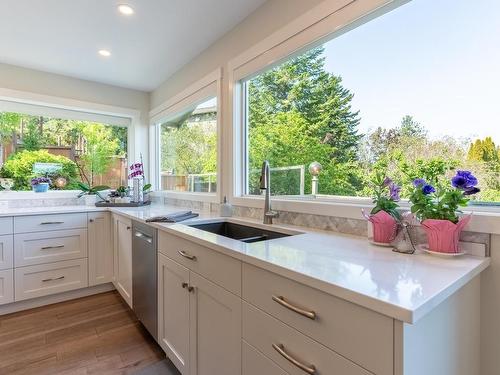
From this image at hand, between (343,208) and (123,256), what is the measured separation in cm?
199

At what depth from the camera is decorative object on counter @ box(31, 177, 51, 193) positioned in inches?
118

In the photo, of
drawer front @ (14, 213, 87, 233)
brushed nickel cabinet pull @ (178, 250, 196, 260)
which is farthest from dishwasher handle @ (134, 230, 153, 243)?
drawer front @ (14, 213, 87, 233)

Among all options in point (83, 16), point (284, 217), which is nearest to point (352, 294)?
point (284, 217)

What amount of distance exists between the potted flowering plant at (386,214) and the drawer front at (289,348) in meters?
0.55

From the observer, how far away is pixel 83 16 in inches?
78.0

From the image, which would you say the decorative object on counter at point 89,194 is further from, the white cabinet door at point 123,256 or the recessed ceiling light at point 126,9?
the recessed ceiling light at point 126,9

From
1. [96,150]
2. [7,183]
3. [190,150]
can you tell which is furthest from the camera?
[96,150]

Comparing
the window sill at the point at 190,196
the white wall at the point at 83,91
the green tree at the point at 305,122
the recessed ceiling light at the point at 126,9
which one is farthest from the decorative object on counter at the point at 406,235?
the white wall at the point at 83,91

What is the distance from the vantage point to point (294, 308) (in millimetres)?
800

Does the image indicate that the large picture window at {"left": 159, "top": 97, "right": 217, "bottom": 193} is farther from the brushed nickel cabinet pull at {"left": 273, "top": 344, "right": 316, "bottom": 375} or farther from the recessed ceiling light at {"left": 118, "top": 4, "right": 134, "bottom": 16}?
the brushed nickel cabinet pull at {"left": 273, "top": 344, "right": 316, "bottom": 375}

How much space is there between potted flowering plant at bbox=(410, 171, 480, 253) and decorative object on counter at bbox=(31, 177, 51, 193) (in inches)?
138

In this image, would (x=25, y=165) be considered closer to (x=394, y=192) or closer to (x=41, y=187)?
(x=41, y=187)

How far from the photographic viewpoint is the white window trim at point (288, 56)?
4.11ft

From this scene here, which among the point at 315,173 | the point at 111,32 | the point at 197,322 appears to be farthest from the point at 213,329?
the point at 111,32
